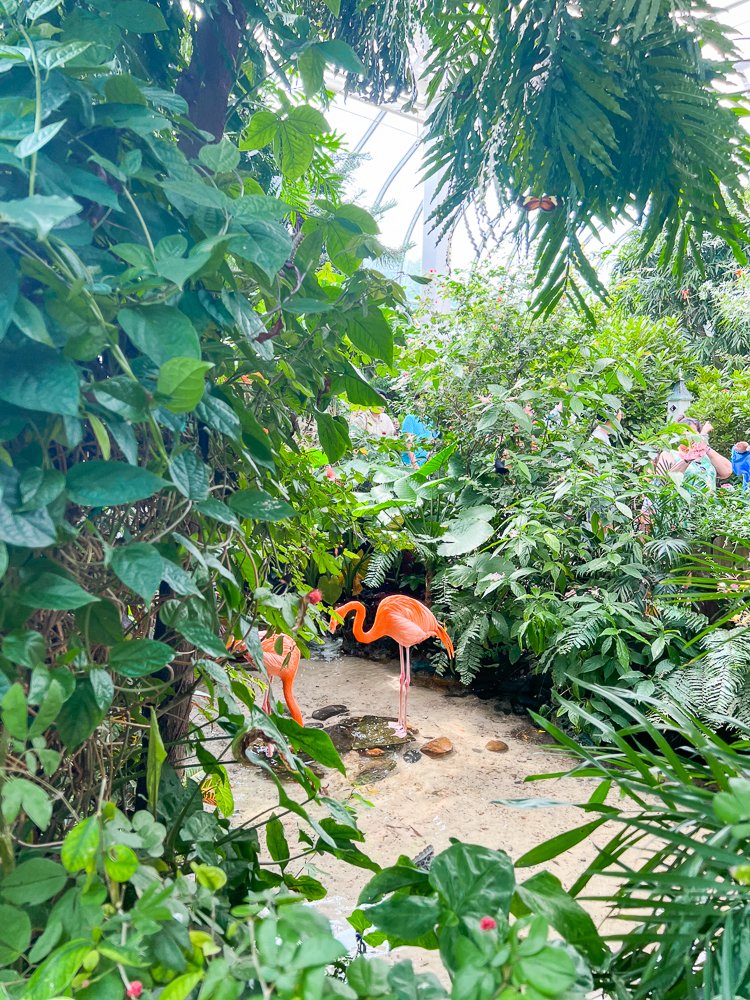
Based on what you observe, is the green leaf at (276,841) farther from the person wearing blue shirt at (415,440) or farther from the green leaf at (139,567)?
the person wearing blue shirt at (415,440)

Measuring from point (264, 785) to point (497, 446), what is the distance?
6.79 ft

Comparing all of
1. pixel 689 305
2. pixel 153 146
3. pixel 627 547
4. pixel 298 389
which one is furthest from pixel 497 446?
pixel 689 305

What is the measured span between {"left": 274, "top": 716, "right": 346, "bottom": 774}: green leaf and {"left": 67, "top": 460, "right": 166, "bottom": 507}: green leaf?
35 centimetres

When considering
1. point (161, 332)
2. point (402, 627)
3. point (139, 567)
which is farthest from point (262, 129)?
point (402, 627)

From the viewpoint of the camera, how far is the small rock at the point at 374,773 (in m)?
2.36

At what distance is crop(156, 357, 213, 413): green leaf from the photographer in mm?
420

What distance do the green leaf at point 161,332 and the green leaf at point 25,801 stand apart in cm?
27

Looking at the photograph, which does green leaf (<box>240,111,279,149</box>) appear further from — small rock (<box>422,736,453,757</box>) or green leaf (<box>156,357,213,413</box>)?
small rock (<box>422,736,453,757</box>)

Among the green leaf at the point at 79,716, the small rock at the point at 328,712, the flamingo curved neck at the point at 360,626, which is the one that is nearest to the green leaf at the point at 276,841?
the green leaf at the point at 79,716

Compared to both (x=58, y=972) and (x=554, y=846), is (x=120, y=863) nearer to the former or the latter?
(x=58, y=972)

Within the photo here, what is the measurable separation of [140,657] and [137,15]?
0.48 m

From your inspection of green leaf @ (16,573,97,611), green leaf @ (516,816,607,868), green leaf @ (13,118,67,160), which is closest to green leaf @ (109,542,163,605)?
green leaf @ (16,573,97,611)

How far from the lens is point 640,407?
154 inches

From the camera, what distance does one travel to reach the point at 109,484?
453 millimetres
